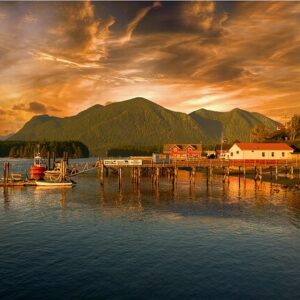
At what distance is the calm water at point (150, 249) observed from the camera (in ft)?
77.8

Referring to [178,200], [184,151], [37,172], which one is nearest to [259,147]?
[184,151]

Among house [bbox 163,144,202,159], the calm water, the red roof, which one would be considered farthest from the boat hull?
the red roof

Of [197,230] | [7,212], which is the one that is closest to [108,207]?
[7,212]

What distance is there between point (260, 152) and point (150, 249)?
70340 millimetres

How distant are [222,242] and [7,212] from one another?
2951cm

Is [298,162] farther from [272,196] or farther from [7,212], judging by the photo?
[7,212]

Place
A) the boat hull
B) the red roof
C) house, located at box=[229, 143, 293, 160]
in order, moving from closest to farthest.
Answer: the boat hull, house, located at box=[229, 143, 293, 160], the red roof

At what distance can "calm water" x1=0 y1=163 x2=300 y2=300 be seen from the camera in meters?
23.7

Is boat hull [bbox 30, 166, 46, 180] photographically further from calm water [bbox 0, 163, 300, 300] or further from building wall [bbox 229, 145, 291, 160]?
building wall [bbox 229, 145, 291, 160]

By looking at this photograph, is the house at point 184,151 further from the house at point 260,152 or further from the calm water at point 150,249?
the calm water at point 150,249

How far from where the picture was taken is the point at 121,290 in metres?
23.3

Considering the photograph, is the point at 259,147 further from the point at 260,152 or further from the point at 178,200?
the point at 178,200

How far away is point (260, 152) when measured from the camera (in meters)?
95.3

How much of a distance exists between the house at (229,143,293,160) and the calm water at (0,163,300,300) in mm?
38499
